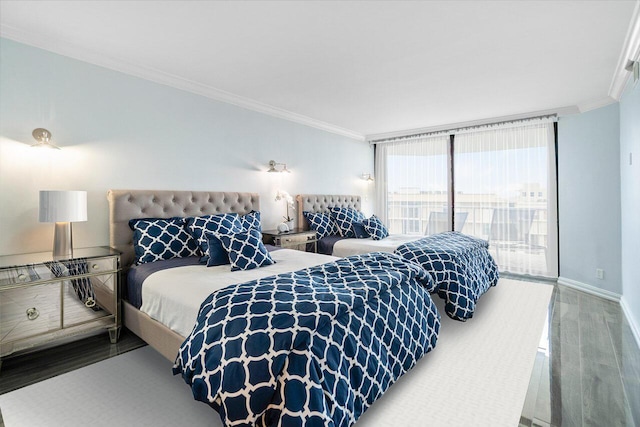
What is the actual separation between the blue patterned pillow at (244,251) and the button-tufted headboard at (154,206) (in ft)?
2.90

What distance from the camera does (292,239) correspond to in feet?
13.4

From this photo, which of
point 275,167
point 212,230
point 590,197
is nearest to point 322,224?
point 275,167

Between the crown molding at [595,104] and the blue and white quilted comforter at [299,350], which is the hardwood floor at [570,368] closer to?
the blue and white quilted comforter at [299,350]

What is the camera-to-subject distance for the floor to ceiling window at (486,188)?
15.1ft

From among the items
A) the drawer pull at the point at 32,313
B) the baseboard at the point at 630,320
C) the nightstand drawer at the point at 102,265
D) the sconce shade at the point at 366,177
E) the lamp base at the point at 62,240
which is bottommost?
the baseboard at the point at 630,320

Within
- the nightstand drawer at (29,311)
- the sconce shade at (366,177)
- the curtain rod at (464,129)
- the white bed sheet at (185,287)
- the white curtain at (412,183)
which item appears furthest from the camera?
the sconce shade at (366,177)

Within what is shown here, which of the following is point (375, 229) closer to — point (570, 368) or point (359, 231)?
point (359, 231)

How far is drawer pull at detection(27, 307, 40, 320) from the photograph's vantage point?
214cm

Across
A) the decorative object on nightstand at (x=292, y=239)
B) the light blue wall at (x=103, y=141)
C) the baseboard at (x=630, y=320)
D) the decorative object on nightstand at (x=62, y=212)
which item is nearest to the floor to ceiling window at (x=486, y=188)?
the baseboard at (x=630, y=320)

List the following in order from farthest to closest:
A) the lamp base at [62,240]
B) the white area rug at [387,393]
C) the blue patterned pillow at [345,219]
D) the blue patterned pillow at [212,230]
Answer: the blue patterned pillow at [345,219] → the blue patterned pillow at [212,230] → the lamp base at [62,240] → the white area rug at [387,393]

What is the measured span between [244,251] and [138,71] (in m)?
2.09

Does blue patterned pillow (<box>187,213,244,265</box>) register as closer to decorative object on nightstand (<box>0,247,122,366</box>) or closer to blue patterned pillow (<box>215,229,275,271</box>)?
blue patterned pillow (<box>215,229,275,271</box>)

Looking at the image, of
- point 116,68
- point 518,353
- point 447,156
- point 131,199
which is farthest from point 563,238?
point 116,68

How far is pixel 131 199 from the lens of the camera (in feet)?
9.77
